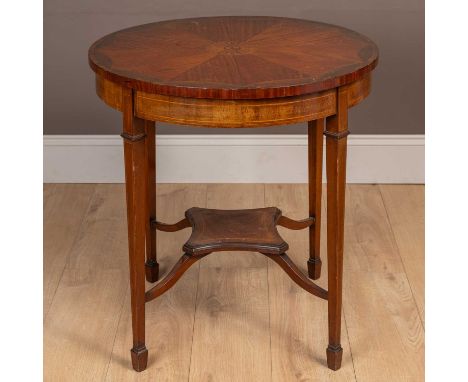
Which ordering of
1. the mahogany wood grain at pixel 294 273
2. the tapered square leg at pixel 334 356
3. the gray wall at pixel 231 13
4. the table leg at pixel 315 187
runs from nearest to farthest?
1. the tapered square leg at pixel 334 356
2. the mahogany wood grain at pixel 294 273
3. the table leg at pixel 315 187
4. the gray wall at pixel 231 13

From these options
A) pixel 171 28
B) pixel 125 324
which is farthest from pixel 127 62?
pixel 125 324

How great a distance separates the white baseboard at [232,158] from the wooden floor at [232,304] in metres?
0.13

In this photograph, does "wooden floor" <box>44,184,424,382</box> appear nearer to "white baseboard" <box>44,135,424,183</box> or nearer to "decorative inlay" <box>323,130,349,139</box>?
"white baseboard" <box>44,135,424,183</box>

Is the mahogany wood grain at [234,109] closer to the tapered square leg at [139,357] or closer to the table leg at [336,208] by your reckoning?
the table leg at [336,208]

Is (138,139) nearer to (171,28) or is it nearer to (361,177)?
(171,28)

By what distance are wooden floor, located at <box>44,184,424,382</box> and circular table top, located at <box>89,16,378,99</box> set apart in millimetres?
775

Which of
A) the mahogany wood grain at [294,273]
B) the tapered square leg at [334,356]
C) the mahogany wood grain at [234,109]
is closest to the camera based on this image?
the mahogany wood grain at [234,109]

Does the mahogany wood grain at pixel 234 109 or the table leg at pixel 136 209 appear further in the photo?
the table leg at pixel 136 209

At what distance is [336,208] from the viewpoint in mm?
2088

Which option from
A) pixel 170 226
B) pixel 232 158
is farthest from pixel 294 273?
pixel 232 158

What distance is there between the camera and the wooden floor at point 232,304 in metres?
2.25

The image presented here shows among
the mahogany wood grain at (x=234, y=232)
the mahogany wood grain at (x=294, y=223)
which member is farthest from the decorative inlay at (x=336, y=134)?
the mahogany wood grain at (x=294, y=223)

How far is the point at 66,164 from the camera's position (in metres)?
3.42
